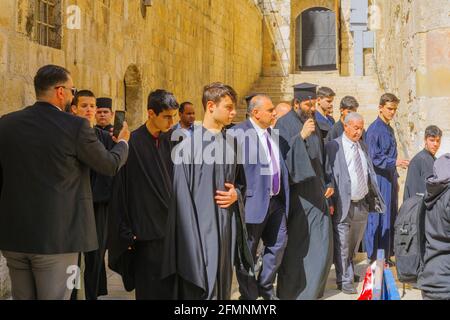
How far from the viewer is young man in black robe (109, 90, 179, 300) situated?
415 cm

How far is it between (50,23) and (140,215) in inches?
150

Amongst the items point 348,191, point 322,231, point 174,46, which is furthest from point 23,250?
point 174,46

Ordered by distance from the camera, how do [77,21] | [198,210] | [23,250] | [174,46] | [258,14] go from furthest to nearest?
[258,14]
[174,46]
[77,21]
[198,210]
[23,250]

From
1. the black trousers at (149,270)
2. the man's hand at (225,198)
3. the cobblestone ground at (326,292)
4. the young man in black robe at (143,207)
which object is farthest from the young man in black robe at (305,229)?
the man's hand at (225,198)

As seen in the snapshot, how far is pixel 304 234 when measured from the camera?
551 cm

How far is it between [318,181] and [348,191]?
0.54 m

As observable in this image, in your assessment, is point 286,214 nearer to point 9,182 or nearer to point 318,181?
point 318,181

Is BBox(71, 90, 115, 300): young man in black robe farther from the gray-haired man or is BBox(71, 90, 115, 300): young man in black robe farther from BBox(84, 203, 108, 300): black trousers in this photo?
the gray-haired man

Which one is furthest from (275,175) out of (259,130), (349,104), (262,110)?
(349,104)

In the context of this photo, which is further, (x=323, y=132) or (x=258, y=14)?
(x=258, y=14)

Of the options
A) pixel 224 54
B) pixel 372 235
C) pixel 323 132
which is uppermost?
pixel 224 54

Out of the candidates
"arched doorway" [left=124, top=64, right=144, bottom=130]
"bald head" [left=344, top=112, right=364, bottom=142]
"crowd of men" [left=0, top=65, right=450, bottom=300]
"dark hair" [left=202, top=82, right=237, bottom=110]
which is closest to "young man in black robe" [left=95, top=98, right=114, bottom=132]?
"crowd of men" [left=0, top=65, right=450, bottom=300]

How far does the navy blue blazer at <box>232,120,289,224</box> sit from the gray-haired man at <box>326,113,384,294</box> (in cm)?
86

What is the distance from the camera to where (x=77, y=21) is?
7578 mm
